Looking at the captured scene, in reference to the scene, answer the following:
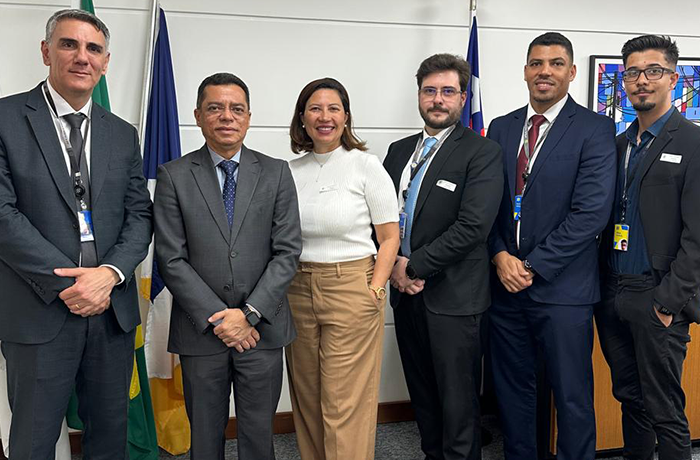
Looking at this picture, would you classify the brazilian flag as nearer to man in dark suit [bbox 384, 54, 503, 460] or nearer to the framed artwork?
man in dark suit [bbox 384, 54, 503, 460]

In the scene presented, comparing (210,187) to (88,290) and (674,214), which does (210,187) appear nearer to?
(88,290)

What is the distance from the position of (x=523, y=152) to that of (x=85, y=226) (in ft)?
6.10

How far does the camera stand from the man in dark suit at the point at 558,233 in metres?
2.43

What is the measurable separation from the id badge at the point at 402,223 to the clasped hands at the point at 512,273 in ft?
1.45

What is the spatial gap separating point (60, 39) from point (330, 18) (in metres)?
1.65

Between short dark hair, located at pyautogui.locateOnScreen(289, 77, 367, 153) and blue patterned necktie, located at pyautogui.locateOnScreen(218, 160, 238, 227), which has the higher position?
short dark hair, located at pyautogui.locateOnScreen(289, 77, 367, 153)

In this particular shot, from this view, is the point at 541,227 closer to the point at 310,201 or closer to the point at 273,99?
the point at 310,201

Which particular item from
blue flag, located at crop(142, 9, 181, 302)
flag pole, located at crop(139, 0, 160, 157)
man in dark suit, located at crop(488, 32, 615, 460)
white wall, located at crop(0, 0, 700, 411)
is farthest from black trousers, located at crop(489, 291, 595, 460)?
flag pole, located at crop(139, 0, 160, 157)

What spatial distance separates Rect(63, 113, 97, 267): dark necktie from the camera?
209cm

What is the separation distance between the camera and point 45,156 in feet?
6.60

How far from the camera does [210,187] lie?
2150mm

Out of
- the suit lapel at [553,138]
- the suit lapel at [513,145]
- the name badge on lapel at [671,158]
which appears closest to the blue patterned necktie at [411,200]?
the suit lapel at [513,145]

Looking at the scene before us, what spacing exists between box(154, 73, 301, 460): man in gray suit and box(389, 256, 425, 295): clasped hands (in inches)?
21.1

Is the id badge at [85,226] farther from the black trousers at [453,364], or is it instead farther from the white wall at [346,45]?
the black trousers at [453,364]
